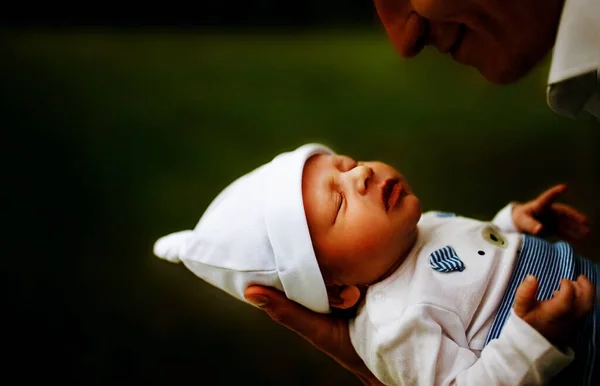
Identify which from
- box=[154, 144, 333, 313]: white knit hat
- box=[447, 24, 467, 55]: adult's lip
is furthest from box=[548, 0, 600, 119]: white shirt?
box=[154, 144, 333, 313]: white knit hat

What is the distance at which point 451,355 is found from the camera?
2.48 feet

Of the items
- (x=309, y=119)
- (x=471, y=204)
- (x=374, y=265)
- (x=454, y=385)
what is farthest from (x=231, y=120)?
(x=454, y=385)

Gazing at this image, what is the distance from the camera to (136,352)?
4.90 ft

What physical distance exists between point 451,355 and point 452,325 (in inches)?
1.6

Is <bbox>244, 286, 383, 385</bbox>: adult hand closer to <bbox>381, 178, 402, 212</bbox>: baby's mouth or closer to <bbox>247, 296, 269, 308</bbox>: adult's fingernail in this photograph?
<bbox>247, 296, 269, 308</bbox>: adult's fingernail

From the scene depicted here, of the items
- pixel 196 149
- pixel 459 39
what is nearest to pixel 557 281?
pixel 459 39

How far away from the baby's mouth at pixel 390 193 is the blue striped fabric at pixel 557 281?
0.19 m

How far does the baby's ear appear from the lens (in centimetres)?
86

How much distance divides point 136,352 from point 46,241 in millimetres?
414

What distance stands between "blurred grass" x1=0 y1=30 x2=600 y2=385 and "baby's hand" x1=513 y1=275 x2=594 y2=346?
0.85 meters

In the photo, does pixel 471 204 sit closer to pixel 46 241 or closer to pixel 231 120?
pixel 231 120

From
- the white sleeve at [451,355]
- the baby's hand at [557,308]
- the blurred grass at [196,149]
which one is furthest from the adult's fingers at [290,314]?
the blurred grass at [196,149]

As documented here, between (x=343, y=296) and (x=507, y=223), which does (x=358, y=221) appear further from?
(x=507, y=223)

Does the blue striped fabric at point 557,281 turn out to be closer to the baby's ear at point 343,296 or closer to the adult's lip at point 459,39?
the baby's ear at point 343,296
